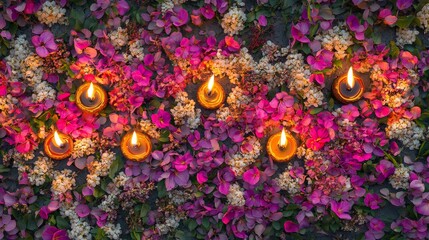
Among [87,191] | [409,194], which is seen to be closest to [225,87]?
[87,191]

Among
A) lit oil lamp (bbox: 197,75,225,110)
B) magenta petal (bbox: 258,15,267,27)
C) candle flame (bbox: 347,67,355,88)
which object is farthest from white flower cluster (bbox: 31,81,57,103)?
candle flame (bbox: 347,67,355,88)

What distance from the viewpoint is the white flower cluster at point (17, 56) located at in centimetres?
144

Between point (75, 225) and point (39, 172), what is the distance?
185 millimetres

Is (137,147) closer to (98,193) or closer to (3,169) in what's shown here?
(98,193)

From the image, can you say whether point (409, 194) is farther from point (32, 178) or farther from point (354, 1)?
point (32, 178)

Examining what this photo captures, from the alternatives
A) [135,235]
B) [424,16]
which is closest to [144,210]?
[135,235]

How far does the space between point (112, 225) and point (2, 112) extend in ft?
1.51

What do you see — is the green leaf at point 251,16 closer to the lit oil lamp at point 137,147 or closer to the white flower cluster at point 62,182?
the lit oil lamp at point 137,147

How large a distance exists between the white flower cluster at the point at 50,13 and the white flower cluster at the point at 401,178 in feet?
3.55

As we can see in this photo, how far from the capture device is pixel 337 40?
1.45 metres

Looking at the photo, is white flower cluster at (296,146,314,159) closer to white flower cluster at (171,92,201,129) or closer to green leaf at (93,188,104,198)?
white flower cluster at (171,92,201,129)

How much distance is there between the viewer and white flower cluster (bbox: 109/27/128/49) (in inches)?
57.1

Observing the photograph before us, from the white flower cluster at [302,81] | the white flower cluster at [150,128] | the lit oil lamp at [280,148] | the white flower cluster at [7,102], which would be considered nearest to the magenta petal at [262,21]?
the white flower cluster at [302,81]

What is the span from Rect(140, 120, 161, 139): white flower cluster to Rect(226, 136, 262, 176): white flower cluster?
0.73ft
